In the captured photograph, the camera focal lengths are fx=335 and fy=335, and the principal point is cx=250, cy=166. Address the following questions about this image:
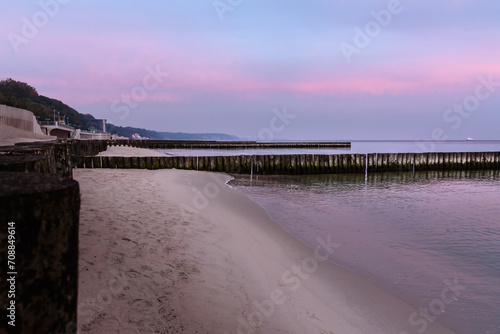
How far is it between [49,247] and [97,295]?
2373 millimetres

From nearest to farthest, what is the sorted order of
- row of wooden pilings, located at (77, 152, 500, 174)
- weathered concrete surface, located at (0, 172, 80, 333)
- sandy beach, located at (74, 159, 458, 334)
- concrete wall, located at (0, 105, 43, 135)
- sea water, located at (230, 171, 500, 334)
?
weathered concrete surface, located at (0, 172, 80, 333)
sandy beach, located at (74, 159, 458, 334)
sea water, located at (230, 171, 500, 334)
row of wooden pilings, located at (77, 152, 500, 174)
concrete wall, located at (0, 105, 43, 135)

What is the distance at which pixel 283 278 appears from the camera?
501 centimetres

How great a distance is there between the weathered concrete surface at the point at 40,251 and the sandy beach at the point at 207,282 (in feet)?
5.77

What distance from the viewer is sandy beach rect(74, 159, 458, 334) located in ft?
10.6

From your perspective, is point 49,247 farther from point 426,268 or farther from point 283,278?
point 426,268

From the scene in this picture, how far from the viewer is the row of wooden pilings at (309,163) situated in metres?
18.9

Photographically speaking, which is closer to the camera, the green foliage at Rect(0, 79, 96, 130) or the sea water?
the sea water

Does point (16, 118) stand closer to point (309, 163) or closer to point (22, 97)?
point (309, 163)

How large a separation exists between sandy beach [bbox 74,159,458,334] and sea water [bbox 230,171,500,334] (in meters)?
0.47

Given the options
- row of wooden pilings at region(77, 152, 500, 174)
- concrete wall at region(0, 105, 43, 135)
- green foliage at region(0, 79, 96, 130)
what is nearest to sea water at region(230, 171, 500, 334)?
row of wooden pilings at region(77, 152, 500, 174)

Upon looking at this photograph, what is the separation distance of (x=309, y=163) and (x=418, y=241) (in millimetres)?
17716

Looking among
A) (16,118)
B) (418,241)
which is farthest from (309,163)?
(16,118)

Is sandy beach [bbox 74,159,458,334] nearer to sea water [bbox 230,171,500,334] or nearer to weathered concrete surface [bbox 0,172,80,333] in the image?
sea water [bbox 230,171,500,334]

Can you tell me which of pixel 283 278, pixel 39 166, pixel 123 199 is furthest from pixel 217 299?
pixel 123 199
